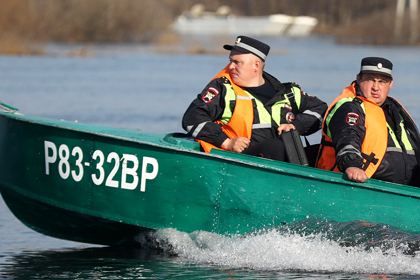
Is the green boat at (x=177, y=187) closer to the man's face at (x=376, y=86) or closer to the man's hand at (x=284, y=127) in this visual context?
the man's hand at (x=284, y=127)

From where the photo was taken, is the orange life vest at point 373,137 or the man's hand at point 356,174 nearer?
the man's hand at point 356,174

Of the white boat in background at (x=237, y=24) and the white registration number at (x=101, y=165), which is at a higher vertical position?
the white boat in background at (x=237, y=24)

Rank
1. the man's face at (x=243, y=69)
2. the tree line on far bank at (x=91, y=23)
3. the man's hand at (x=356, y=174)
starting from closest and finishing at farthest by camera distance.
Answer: the man's hand at (x=356, y=174), the man's face at (x=243, y=69), the tree line on far bank at (x=91, y=23)

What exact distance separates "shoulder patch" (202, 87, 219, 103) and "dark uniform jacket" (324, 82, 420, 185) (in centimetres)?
84

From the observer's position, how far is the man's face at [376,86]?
4816 mm

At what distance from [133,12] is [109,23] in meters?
1.92

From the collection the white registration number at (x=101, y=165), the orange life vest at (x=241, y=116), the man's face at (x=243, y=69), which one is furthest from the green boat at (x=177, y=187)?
the man's face at (x=243, y=69)

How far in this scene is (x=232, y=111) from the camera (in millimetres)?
5035

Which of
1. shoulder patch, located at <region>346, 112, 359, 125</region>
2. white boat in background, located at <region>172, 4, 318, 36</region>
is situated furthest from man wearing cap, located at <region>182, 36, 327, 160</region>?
white boat in background, located at <region>172, 4, 318, 36</region>

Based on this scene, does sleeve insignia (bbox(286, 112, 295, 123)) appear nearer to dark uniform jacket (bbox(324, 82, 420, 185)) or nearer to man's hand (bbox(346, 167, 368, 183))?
dark uniform jacket (bbox(324, 82, 420, 185))

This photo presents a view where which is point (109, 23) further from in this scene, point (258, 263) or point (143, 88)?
point (258, 263)

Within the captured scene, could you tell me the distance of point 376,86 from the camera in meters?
4.82

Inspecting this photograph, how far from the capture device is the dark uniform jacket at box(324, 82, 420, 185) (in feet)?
Result: 14.9

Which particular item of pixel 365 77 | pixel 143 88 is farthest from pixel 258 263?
pixel 143 88
